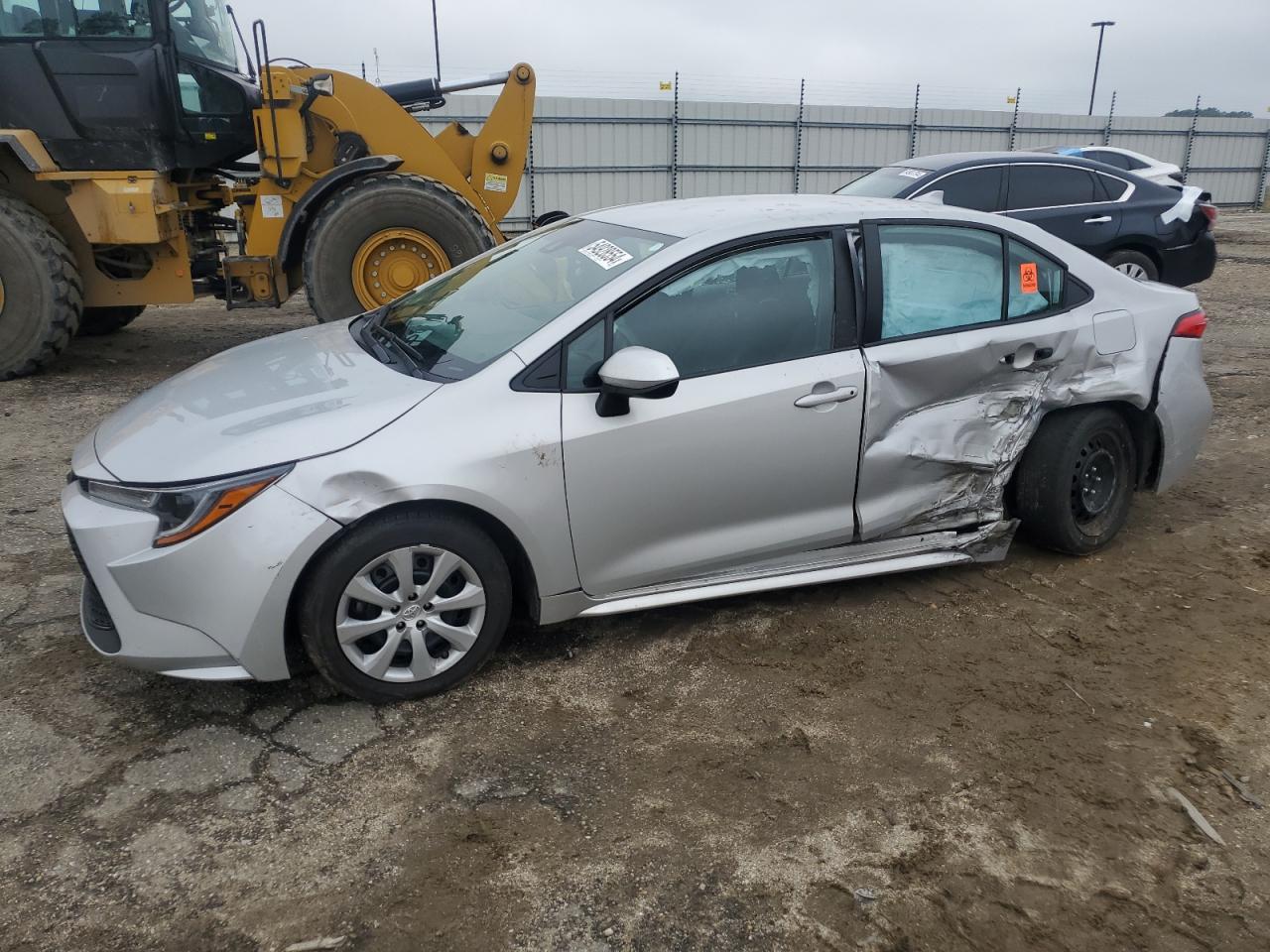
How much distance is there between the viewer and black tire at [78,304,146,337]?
9086mm

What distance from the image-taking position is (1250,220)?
22812 mm

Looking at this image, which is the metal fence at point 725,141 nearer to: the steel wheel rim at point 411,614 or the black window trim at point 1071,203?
the black window trim at point 1071,203

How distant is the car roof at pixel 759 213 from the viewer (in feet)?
11.7

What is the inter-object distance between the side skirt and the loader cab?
6.16m

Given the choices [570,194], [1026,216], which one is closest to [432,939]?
[1026,216]

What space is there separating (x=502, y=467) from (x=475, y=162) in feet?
20.4

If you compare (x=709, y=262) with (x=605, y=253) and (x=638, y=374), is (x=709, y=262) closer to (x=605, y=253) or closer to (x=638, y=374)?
(x=605, y=253)

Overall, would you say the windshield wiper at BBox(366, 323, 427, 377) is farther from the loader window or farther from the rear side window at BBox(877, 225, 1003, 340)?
the loader window

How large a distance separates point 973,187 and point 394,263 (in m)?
4.92

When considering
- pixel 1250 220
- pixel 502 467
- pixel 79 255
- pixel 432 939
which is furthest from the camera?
Answer: pixel 1250 220

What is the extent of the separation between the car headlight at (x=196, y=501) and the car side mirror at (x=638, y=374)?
101cm

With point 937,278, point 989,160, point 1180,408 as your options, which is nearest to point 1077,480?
point 1180,408

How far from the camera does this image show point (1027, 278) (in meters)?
3.95

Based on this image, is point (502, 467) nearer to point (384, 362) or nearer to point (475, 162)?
point (384, 362)
